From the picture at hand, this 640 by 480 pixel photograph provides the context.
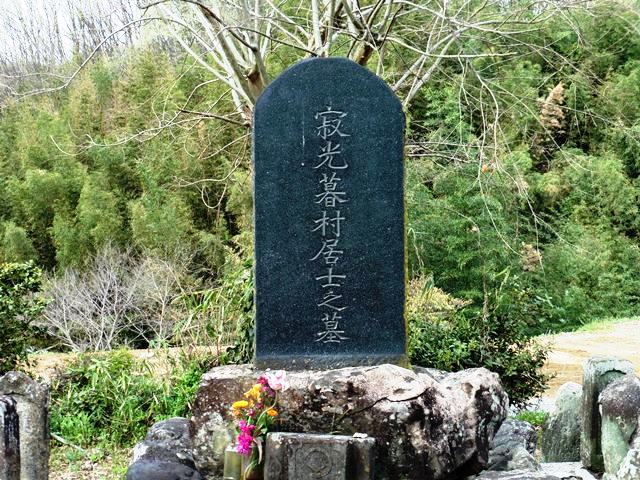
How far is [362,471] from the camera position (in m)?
2.90

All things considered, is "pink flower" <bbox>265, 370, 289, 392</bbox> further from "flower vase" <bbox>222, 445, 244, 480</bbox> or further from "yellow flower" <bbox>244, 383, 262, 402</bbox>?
"flower vase" <bbox>222, 445, 244, 480</bbox>

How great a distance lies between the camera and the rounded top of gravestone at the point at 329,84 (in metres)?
3.31

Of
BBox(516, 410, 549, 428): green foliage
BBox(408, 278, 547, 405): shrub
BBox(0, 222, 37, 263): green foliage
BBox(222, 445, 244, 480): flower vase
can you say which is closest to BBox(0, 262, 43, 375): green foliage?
BBox(408, 278, 547, 405): shrub

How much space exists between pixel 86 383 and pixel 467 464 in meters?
3.52

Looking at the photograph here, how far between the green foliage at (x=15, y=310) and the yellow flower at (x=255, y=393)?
3.34m

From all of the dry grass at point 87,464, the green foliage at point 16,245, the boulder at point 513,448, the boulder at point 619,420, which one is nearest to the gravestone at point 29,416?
the dry grass at point 87,464

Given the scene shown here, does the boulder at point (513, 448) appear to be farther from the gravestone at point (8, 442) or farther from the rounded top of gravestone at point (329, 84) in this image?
the gravestone at point (8, 442)

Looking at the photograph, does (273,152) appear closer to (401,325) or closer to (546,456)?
(401,325)

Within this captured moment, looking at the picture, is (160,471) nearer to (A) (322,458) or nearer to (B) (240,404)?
(B) (240,404)

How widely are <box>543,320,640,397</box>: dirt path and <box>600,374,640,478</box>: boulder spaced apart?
4.29 metres

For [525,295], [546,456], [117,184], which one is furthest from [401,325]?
[117,184]

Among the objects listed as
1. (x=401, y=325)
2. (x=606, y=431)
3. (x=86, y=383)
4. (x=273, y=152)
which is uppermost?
(x=273, y=152)

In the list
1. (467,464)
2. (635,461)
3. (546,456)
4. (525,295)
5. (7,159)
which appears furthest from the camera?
(7,159)

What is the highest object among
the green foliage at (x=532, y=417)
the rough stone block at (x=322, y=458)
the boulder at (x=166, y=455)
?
the rough stone block at (x=322, y=458)
